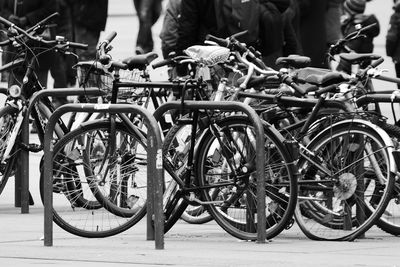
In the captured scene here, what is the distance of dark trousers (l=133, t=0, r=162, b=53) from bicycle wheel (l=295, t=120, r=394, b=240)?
13.3 meters

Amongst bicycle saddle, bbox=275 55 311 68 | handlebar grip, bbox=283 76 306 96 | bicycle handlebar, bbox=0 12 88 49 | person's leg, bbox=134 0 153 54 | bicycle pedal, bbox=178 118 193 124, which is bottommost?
bicycle pedal, bbox=178 118 193 124

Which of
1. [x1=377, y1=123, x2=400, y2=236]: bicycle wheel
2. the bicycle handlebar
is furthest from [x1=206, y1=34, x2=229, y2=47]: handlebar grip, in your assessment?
[x1=377, y1=123, x2=400, y2=236]: bicycle wheel

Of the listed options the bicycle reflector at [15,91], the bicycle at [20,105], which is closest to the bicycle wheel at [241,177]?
the bicycle at [20,105]

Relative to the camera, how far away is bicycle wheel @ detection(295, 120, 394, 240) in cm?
973

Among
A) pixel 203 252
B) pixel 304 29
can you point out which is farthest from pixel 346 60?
pixel 304 29

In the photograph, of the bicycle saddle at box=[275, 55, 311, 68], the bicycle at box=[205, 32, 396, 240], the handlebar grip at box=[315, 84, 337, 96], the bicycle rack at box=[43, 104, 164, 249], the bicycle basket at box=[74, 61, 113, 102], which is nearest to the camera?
the bicycle rack at box=[43, 104, 164, 249]

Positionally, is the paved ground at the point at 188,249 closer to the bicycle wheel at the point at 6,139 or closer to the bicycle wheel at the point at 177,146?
the bicycle wheel at the point at 177,146

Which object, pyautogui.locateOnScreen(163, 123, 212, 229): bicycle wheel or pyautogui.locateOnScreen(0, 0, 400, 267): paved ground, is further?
pyautogui.locateOnScreen(163, 123, 212, 229): bicycle wheel

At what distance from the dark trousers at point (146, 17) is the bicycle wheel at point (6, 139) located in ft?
36.9

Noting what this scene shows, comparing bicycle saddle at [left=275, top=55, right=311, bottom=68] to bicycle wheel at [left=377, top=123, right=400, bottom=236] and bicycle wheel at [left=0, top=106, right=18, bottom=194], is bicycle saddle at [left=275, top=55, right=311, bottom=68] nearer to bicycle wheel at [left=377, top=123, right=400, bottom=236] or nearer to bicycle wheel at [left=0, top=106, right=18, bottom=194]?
bicycle wheel at [left=377, top=123, right=400, bottom=236]

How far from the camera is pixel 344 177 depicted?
977 centimetres

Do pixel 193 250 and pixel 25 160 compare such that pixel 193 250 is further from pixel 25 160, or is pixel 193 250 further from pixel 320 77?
pixel 25 160

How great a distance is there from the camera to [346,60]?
10555 mm

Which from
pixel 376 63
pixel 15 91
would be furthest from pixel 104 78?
pixel 376 63
